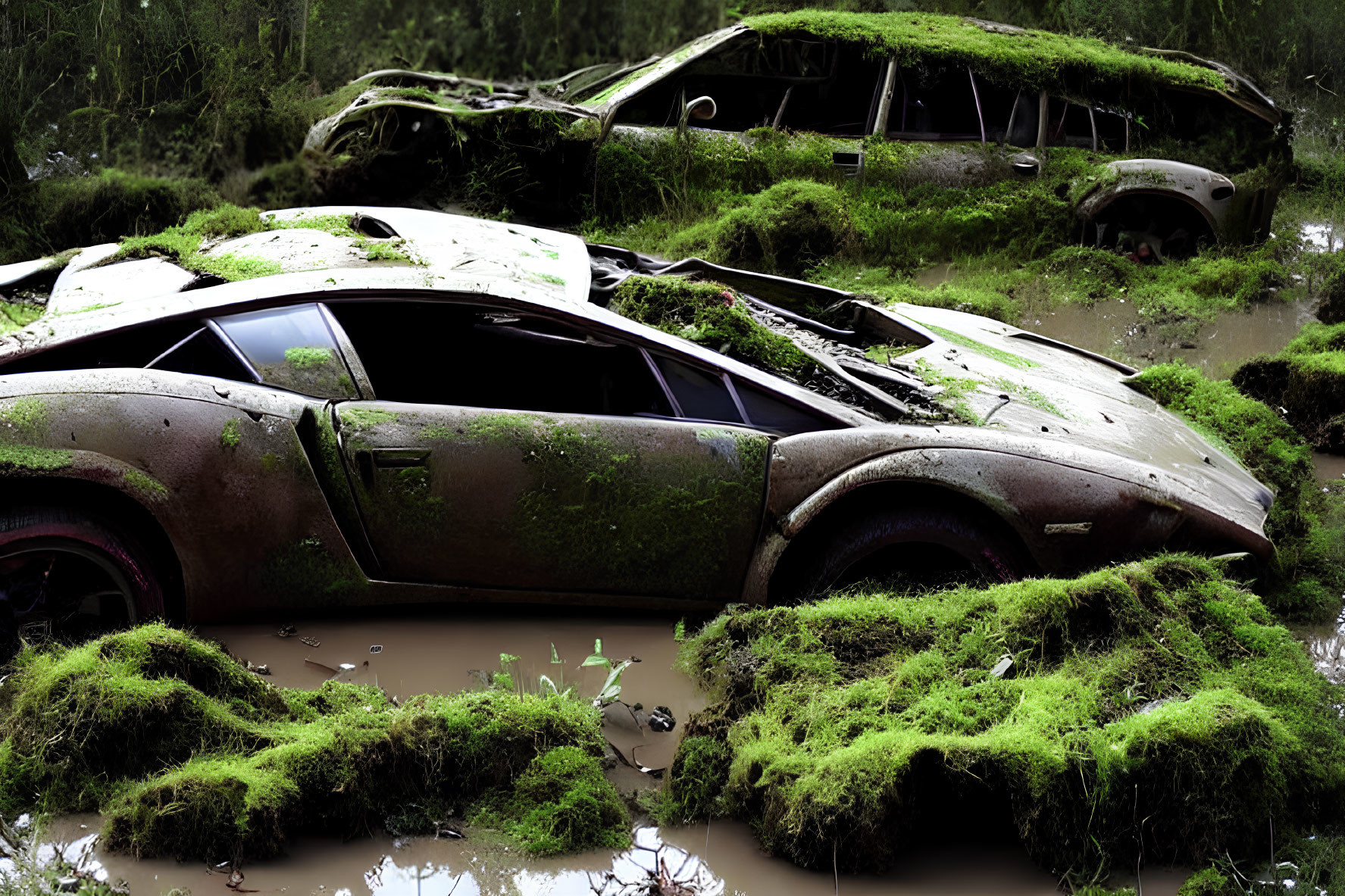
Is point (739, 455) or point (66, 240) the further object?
point (66, 240)

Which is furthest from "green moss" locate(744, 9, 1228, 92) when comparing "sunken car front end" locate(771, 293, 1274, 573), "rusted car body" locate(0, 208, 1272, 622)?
"rusted car body" locate(0, 208, 1272, 622)

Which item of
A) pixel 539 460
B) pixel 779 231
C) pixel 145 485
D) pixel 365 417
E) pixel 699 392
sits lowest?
pixel 145 485

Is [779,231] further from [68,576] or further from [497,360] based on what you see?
[68,576]

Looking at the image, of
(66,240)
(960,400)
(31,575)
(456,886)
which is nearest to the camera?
(456,886)

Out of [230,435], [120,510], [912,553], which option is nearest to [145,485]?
[120,510]

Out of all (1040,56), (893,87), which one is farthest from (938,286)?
(1040,56)

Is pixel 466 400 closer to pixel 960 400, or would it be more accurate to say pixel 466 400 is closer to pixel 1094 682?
pixel 960 400

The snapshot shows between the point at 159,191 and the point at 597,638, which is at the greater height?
the point at 159,191

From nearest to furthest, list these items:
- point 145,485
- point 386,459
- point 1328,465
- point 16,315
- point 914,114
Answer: point 145,485, point 386,459, point 16,315, point 1328,465, point 914,114

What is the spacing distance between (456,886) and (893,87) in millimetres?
7937

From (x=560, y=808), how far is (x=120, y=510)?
1895mm

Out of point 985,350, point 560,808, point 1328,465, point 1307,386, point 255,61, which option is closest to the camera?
point 560,808

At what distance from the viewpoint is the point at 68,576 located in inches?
140

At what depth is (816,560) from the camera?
3877mm
